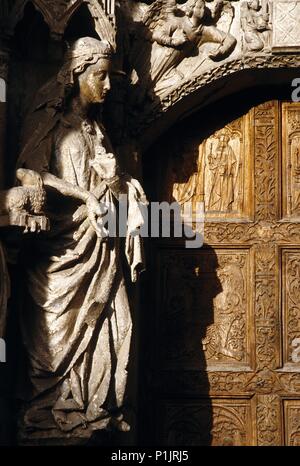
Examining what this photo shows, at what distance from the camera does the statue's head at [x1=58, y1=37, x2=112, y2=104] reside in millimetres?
8836

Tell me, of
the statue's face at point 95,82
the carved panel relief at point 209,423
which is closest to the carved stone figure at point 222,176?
the statue's face at point 95,82

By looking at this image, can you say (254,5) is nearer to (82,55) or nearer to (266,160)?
(266,160)

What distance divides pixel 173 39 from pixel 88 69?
0.77 metres

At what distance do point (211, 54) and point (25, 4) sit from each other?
129 centimetres

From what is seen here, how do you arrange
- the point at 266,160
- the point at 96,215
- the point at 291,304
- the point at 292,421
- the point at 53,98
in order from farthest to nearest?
the point at 266,160 → the point at 291,304 → the point at 292,421 → the point at 53,98 → the point at 96,215

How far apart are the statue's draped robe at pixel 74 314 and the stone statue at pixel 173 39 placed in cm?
82

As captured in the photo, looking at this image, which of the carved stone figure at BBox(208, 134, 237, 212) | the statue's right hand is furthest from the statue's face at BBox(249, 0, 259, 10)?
the statue's right hand

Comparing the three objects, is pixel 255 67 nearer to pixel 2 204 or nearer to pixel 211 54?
pixel 211 54

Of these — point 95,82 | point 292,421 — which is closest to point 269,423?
point 292,421

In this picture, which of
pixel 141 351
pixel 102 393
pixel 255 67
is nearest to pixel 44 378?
pixel 102 393

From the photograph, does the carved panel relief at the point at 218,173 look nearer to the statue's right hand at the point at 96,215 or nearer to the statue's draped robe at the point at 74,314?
the statue's draped robe at the point at 74,314

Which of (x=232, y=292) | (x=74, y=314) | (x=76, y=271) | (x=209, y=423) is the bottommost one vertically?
(x=209, y=423)

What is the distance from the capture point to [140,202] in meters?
8.88

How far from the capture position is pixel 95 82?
8867 mm
